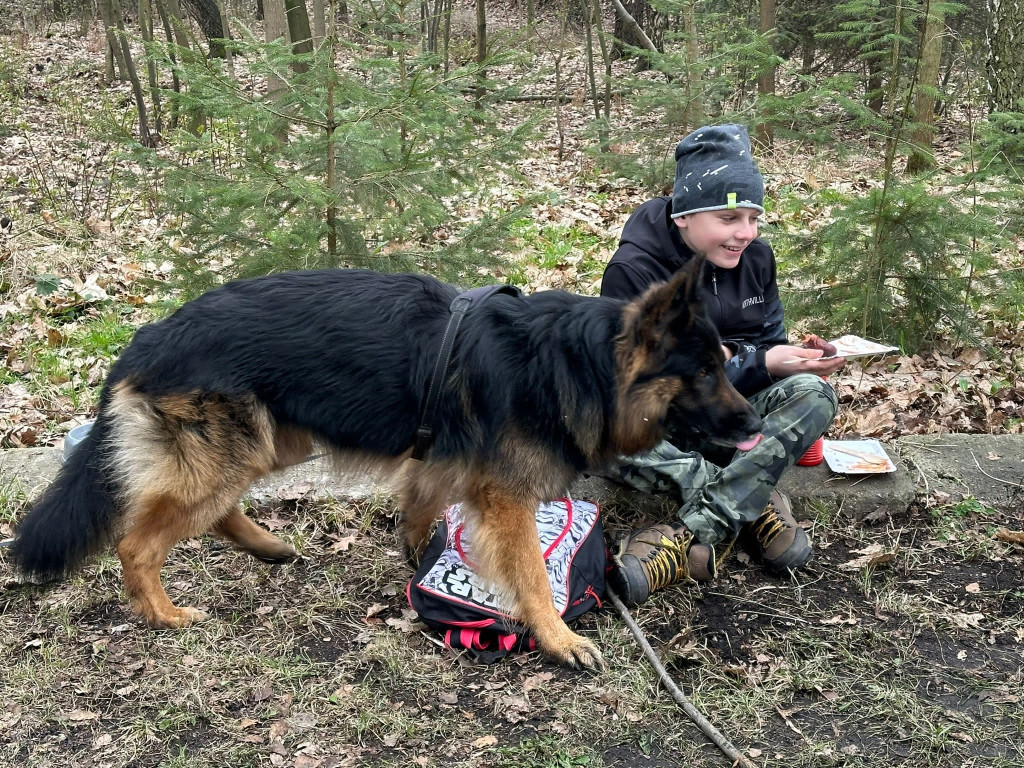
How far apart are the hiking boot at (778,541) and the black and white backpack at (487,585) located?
748mm

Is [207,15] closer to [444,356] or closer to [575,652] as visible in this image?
[444,356]

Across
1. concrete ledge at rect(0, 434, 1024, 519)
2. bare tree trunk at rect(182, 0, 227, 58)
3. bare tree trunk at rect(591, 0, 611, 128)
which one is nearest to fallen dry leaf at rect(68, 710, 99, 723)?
concrete ledge at rect(0, 434, 1024, 519)

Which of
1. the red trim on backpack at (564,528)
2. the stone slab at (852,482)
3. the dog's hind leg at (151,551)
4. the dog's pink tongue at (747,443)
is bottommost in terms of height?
the stone slab at (852,482)

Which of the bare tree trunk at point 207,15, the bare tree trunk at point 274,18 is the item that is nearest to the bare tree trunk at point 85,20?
the bare tree trunk at point 207,15

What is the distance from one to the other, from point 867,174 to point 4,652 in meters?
9.79

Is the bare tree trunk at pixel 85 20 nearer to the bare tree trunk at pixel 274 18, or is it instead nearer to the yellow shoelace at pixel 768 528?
the bare tree trunk at pixel 274 18

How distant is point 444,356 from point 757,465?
1499mm

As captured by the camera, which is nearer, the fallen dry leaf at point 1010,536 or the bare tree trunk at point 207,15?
the fallen dry leaf at point 1010,536

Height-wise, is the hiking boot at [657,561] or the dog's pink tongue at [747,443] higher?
the dog's pink tongue at [747,443]

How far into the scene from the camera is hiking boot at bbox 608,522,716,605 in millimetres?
3629

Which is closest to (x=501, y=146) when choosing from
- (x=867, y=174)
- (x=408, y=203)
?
(x=408, y=203)

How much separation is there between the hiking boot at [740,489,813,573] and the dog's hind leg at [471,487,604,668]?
3.41 ft

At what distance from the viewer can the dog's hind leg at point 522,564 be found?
11.0 feet

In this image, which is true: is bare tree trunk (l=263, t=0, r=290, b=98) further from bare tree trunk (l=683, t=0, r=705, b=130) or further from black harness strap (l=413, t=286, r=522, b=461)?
black harness strap (l=413, t=286, r=522, b=461)
